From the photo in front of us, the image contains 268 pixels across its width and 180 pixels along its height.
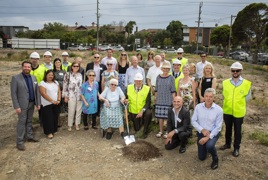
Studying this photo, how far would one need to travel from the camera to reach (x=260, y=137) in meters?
5.80

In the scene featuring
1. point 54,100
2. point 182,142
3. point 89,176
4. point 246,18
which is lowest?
point 89,176

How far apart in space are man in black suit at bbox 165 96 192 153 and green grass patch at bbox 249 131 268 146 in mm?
1883

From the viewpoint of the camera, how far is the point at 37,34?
189 ft

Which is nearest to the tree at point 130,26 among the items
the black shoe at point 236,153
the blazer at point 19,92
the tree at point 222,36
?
the tree at point 222,36

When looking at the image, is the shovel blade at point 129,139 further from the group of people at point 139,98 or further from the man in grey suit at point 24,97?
the man in grey suit at point 24,97

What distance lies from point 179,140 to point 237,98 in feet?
4.90

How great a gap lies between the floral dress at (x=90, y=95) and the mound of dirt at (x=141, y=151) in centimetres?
149

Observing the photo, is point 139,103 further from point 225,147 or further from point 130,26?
point 130,26

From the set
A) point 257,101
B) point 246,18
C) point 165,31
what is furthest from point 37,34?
point 257,101

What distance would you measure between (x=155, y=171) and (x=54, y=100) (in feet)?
9.61

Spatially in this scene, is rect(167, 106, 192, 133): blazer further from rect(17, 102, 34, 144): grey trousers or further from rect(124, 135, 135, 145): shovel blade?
rect(17, 102, 34, 144): grey trousers

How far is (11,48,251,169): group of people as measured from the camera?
474 centimetres

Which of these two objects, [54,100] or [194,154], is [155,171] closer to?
[194,154]

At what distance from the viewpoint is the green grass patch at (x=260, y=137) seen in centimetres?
555
